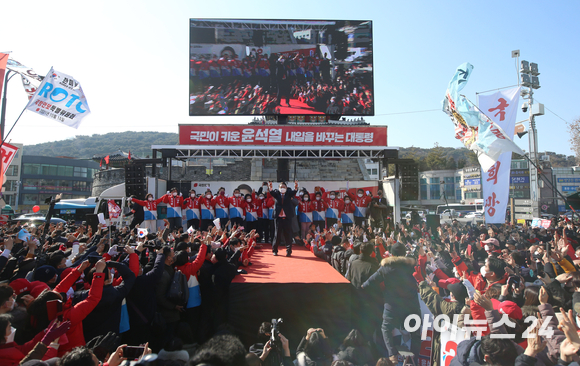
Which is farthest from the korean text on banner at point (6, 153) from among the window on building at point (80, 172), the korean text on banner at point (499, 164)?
the window on building at point (80, 172)

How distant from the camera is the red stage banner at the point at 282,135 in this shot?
16109 millimetres

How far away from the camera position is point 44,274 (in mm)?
3576

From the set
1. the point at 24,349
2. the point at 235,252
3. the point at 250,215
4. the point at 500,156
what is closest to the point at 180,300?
the point at 235,252

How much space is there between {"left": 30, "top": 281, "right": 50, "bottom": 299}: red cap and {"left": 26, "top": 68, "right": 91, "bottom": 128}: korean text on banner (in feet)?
17.7

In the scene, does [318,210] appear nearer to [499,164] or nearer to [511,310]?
[499,164]

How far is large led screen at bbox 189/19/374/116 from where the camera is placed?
17.6 metres

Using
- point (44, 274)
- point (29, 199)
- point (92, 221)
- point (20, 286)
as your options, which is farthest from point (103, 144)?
point (20, 286)

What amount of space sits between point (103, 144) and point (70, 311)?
155 m

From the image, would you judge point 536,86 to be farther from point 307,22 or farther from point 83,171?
point 83,171

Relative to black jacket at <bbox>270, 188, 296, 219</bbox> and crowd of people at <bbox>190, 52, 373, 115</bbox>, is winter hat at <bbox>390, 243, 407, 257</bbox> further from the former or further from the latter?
crowd of people at <bbox>190, 52, 373, 115</bbox>

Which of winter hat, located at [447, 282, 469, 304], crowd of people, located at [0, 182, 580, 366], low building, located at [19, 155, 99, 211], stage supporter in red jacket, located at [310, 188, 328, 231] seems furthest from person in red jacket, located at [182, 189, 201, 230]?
low building, located at [19, 155, 99, 211]

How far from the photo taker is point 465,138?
30.0 feet

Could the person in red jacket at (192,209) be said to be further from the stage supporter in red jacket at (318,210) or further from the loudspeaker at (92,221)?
the stage supporter in red jacket at (318,210)

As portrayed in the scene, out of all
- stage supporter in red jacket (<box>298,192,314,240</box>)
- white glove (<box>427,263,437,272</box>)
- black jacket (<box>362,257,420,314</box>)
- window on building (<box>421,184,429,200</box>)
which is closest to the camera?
black jacket (<box>362,257,420,314</box>)
